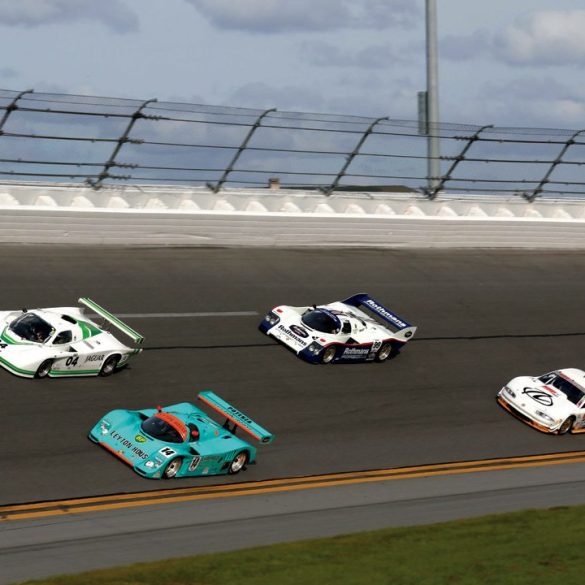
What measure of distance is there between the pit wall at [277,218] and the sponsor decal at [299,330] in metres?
6.79

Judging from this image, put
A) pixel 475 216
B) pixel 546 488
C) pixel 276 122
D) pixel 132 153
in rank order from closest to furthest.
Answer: pixel 546 488 → pixel 132 153 → pixel 276 122 → pixel 475 216

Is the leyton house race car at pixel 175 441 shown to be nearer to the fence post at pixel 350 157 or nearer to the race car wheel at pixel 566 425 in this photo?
the race car wheel at pixel 566 425

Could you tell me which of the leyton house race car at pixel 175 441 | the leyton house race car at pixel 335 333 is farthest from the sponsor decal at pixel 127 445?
the leyton house race car at pixel 335 333

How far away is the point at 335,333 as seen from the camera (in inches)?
922

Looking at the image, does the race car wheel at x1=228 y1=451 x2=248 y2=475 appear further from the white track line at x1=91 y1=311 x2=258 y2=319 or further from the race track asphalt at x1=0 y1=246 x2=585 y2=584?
the white track line at x1=91 y1=311 x2=258 y2=319

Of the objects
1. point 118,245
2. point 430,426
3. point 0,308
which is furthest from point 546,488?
point 118,245

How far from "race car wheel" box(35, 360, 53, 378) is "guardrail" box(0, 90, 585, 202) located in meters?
8.48

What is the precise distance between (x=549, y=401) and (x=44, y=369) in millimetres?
9828

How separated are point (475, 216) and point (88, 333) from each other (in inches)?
714

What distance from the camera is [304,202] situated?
1286 inches

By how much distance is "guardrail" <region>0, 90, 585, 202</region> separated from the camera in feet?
88.8

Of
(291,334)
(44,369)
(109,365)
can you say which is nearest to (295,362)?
(291,334)

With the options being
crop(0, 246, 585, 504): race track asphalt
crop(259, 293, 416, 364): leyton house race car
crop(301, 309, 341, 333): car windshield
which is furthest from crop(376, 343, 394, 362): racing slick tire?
crop(301, 309, 341, 333): car windshield

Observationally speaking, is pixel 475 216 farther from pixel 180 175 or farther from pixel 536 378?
pixel 536 378
